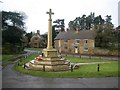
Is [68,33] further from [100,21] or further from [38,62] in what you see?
[100,21]

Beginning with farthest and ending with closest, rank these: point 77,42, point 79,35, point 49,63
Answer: point 79,35 → point 77,42 → point 49,63

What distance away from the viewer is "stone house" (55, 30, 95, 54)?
66.9 meters

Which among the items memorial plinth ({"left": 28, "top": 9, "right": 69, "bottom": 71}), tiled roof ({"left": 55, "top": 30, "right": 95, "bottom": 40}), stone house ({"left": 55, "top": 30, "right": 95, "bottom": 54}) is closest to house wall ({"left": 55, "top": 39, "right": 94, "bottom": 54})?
stone house ({"left": 55, "top": 30, "right": 95, "bottom": 54})

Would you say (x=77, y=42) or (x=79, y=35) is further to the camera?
(x=79, y=35)

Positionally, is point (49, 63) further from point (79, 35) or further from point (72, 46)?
point (72, 46)

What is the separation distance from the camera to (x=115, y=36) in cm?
6253

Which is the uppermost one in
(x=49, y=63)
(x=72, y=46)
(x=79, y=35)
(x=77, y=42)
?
(x=79, y=35)

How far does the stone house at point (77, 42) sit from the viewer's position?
220 feet

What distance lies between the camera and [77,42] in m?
71.0

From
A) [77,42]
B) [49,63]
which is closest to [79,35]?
[77,42]

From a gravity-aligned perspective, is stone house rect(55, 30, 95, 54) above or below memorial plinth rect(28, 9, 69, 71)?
above

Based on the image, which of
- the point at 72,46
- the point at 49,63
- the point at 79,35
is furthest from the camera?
the point at 72,46

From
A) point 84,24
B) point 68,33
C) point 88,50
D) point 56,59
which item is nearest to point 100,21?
point 84,24

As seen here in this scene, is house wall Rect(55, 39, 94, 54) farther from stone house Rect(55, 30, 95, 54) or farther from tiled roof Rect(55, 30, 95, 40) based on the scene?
tiled roof Rect(55, 30, 95, 40)
